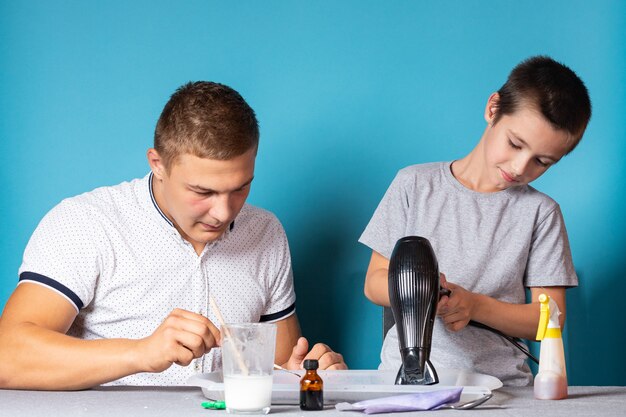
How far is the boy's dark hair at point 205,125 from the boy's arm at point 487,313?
0.49 metres

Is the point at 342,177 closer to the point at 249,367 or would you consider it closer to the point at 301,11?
the point at 301,11

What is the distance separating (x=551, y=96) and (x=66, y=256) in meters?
1.02

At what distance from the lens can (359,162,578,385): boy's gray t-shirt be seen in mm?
1800

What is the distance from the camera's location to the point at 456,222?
6.08 feet

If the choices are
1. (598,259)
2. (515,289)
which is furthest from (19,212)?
(598,259)

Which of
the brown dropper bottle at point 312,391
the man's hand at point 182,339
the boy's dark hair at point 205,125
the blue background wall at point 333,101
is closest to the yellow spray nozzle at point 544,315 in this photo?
the brown dropper bottle at point 312,391

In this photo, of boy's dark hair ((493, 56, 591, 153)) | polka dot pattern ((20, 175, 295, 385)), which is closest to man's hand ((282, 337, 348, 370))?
polka dot pattern ((20, 175, 295, 385))

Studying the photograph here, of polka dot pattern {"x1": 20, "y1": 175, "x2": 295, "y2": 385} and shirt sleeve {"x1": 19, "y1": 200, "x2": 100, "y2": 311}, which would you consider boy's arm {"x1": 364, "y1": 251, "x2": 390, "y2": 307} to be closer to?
polka dot pattern {"x1": 20, "y1": 175, "x2": 295, "y2": 385}

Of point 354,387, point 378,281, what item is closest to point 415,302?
point 354,387

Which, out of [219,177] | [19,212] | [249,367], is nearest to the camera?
[249,367]

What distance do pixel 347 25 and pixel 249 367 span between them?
1.28 meters

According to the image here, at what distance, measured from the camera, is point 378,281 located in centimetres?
177

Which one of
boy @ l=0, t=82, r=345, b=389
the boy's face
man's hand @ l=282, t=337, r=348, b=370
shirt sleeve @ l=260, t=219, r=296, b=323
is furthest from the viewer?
shirt sleeve @ l=260, t=219, r=296, b=323

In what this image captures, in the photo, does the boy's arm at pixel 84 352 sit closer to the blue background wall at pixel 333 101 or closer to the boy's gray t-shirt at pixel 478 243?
the boy's gray t-shirt at pixel 478 243
